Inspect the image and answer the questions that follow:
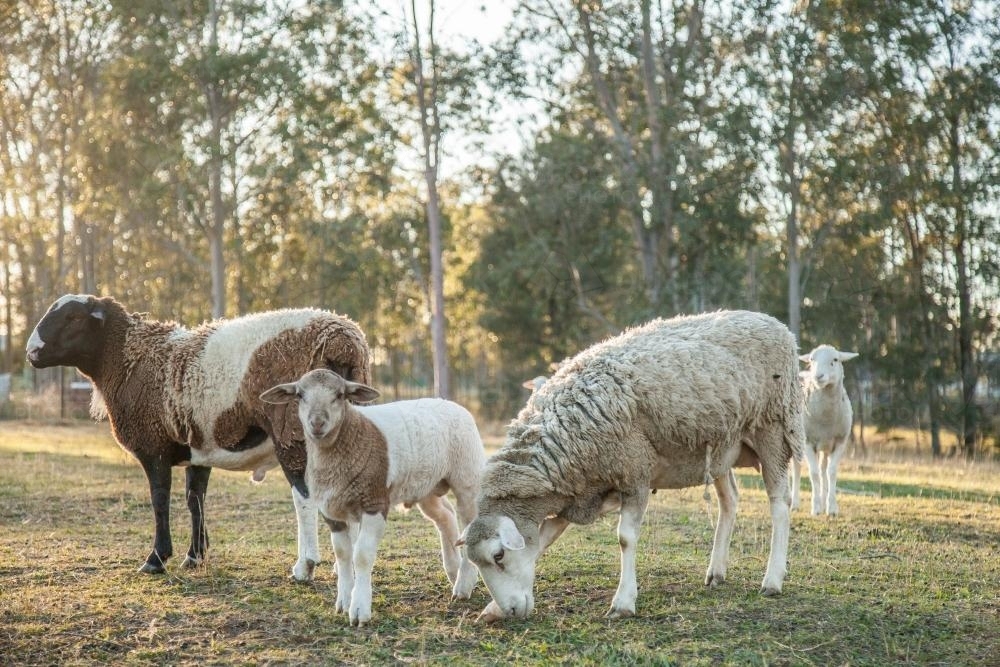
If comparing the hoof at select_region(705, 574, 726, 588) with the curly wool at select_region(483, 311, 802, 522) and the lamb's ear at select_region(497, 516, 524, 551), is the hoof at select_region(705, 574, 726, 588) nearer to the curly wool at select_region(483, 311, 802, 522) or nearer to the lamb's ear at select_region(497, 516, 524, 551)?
the curly wool at select_region(483, 311, 802, 522)

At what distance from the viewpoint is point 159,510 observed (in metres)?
9.66

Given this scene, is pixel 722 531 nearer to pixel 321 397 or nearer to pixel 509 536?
pixel 509 536

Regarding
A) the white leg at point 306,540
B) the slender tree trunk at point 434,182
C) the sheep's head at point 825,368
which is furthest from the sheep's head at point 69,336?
the slender tree trunk at point 434,182

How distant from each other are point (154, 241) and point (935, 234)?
2756 cm

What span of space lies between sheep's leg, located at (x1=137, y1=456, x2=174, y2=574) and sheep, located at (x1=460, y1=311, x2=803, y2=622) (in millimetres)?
3375

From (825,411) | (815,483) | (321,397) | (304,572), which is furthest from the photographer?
(825,411)

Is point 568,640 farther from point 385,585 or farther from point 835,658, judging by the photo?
point 385,585

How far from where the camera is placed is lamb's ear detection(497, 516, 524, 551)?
7.38 metres

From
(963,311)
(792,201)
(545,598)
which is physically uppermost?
(792,201)

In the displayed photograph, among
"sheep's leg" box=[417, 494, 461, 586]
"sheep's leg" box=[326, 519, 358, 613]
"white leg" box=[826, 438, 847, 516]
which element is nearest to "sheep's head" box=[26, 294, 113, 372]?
"sheep's leg" box=[326, 519, 358, 613]

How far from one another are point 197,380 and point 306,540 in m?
1.82

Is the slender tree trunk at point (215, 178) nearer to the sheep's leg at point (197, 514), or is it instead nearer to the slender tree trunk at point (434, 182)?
the slender tree trunk at point (434, 182)

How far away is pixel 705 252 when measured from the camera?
1318 inches

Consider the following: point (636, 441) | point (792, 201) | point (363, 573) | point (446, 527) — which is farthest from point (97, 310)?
point (792, 201)
